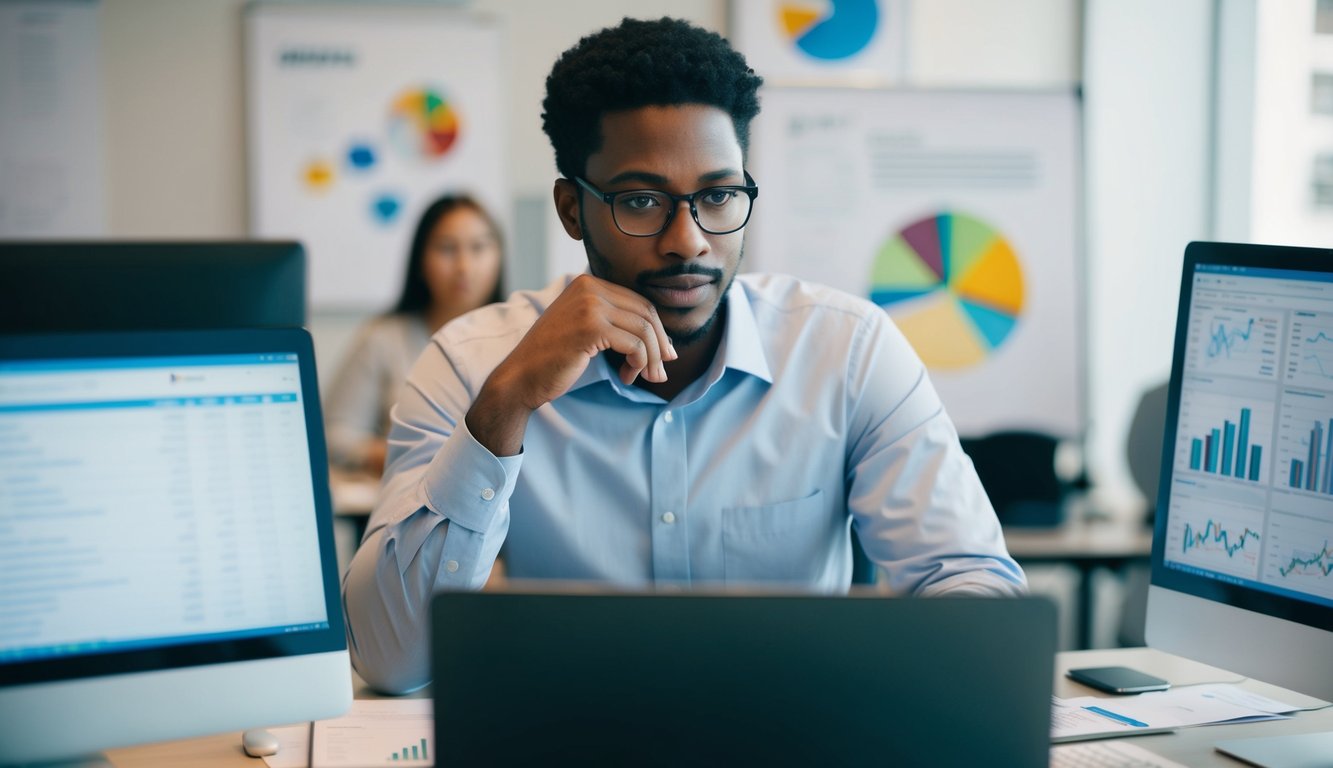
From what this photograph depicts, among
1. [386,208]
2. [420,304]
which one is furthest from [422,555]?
[386,208]

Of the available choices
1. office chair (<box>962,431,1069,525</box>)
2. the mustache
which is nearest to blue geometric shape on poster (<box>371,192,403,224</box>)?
office chair (<box>962,431,1069,525</box>)

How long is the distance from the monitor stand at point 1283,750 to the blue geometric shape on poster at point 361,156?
3265mm

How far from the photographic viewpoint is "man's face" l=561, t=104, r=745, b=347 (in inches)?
56.4

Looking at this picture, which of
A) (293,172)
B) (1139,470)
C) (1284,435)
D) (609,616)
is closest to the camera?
(609,616)

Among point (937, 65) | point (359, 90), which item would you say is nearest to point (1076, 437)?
point (937, 65)

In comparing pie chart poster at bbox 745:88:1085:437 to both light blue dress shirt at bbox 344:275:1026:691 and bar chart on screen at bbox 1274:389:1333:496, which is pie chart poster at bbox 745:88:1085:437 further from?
bar chart on screen at bbox 1274:389:1333:496

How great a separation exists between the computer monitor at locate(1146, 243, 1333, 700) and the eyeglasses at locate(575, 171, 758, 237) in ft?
1.70

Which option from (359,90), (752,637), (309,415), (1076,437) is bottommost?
(1076,437)

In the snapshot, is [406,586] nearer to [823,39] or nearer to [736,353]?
[736,353]

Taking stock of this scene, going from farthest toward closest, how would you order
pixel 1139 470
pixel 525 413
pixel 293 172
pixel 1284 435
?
pixel 293 172, pixel 1139 470, pixel 525 413, pixel 1284 435

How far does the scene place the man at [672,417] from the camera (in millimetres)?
1379

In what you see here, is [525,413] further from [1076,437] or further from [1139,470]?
[1076,437]

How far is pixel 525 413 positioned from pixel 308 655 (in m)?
0.39

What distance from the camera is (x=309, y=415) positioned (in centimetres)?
104
